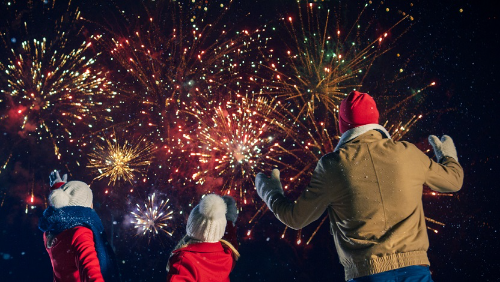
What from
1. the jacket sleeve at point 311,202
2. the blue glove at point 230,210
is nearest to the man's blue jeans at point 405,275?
the jacket sleeve at point 311,202

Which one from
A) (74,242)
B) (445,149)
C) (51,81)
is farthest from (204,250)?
(51,81)

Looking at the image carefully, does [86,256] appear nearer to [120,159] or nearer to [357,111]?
[357,111]

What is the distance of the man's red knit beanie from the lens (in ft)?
6.50

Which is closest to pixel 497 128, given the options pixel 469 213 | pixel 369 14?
pixel 469 213

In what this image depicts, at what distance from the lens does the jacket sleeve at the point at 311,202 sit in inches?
73.9

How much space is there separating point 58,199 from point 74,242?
0.46 meters

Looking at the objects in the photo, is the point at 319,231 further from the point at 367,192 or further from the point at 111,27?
the point at 111,27

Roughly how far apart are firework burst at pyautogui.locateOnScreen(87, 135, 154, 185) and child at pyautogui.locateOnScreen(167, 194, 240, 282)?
7.82ft

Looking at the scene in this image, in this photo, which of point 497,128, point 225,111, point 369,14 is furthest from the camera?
point 225,111

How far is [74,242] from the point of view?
2367 millimetres

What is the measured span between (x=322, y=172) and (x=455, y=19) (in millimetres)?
2836

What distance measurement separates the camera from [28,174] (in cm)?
462

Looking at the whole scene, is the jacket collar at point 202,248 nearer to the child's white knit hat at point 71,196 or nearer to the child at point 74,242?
the child at point 74,242

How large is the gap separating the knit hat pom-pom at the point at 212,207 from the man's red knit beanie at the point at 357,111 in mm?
1019
